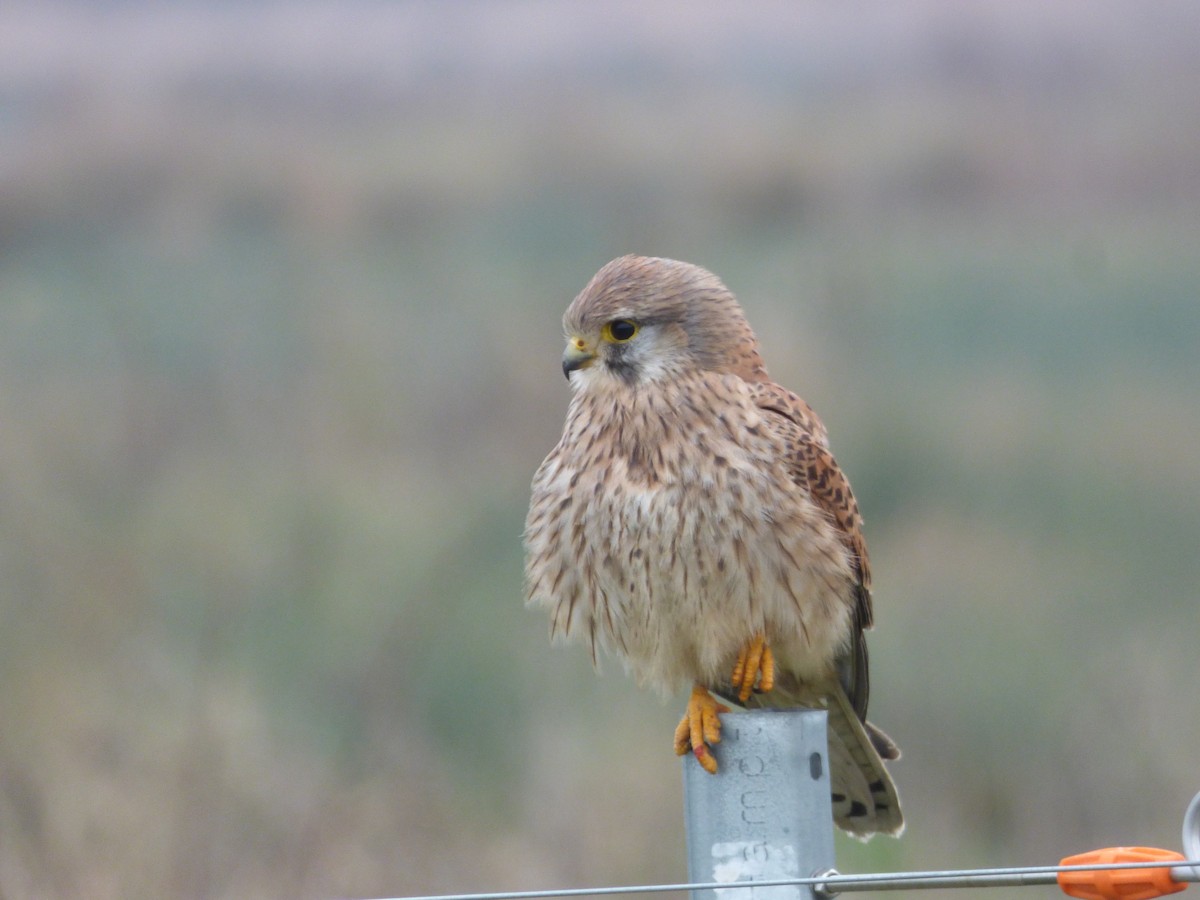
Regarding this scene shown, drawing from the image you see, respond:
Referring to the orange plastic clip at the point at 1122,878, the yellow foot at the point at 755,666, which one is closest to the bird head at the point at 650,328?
the yellow foot at the point at 755,666

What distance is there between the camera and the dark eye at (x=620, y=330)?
3240 millimetres

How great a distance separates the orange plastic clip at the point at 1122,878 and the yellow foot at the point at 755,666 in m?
1.06

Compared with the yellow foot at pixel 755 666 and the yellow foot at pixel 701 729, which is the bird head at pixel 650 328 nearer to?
the yellow foot at pixel 755 666

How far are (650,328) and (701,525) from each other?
0.45 metres

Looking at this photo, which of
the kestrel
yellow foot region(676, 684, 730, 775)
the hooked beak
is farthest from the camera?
the hooked beak

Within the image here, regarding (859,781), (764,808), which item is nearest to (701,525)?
(859,781)

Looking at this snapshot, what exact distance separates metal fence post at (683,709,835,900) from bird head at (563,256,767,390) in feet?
3.61

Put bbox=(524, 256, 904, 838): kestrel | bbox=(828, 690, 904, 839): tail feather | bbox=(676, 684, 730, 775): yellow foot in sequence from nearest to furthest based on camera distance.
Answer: bbox=(676, 684, 730, 775): yellow foot, bbox=(524, 256, 904, 838): kestrel, bbox=(828, 690, 904, 839): tail feather

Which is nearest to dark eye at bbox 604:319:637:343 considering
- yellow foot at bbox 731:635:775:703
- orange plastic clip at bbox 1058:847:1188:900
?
yellow foot at bbox 731:635:775:703

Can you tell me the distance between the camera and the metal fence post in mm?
2158

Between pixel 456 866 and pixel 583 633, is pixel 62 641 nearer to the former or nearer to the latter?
pixel 456 866

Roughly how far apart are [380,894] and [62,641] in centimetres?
276

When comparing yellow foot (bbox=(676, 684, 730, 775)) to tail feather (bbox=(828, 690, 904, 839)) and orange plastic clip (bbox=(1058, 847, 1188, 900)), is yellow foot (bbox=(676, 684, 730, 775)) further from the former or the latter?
orange plastic clip (bbox=(1058, 847, 1188, 900))

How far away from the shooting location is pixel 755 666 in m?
3.11
